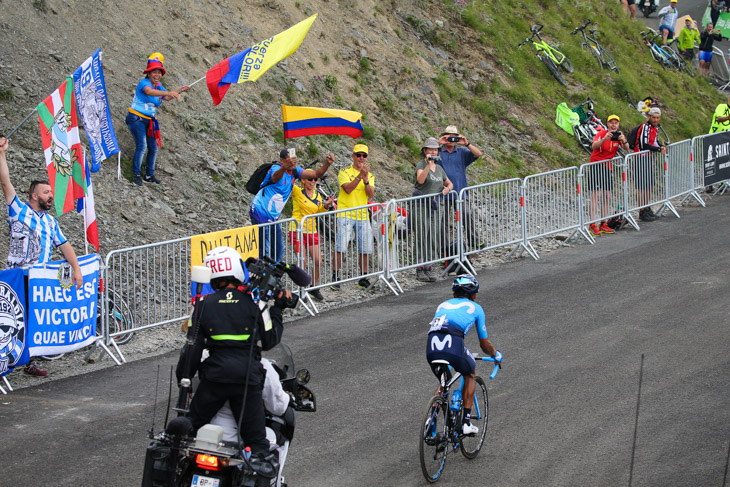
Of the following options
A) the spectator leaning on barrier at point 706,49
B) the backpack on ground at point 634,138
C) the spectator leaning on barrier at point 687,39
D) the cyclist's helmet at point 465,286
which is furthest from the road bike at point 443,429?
the spectator leaning on barrier at point 687,39

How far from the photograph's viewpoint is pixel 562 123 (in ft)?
76.6

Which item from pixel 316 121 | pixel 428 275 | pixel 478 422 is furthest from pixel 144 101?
pixel 478 422

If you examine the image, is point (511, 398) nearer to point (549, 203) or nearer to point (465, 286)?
point (465, 286)

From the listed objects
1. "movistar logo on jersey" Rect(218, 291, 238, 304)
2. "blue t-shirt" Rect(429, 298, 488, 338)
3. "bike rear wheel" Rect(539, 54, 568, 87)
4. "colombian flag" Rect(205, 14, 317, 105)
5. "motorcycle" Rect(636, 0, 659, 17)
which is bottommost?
"blue t-shirt" Rect(429, 298, 488, 338)

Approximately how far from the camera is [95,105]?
→ 38.0 ft

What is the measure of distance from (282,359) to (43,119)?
5.99 meters

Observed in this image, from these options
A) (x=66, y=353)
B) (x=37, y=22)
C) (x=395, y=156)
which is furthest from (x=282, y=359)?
(x=395, y=156)

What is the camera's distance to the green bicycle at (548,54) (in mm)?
25344

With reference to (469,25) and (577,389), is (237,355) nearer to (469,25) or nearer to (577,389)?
(577,389)

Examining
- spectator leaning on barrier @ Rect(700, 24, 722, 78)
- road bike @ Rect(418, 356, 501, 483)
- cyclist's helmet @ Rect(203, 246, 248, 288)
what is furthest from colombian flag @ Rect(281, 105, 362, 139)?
spectator leaning on barrier @ Rect(700, 24, 722, 78)

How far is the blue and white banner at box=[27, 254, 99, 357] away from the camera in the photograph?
9.95 metres

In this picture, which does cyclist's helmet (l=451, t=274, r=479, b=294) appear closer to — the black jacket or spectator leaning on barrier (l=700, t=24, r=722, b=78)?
the black jacket

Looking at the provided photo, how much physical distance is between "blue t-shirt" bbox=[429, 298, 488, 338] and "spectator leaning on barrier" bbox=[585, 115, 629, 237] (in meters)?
10.2

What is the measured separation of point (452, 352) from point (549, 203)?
9.54 m
